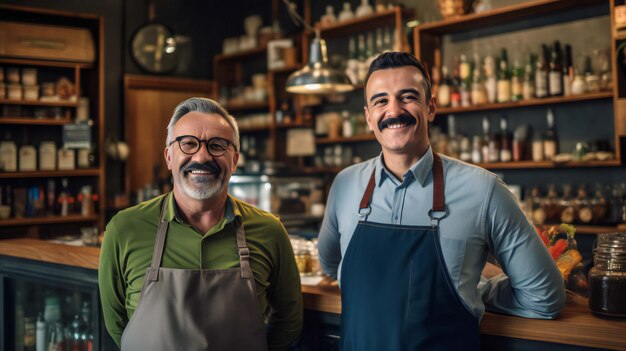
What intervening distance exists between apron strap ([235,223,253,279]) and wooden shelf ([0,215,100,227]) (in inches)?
178

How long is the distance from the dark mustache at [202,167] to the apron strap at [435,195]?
1.47ft

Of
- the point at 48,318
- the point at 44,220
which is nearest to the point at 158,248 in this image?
the point at 48,318

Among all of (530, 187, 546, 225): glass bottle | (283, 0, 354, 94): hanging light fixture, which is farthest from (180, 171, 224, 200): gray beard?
(530, 187, 546, 225): glass bottle

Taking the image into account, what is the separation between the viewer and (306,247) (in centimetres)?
294

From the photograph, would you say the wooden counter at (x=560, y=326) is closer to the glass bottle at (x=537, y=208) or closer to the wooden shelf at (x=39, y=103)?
the glass bottle at (x=537, y=208)

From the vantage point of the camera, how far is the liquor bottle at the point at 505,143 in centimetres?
488

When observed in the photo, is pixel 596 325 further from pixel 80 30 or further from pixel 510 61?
pixel 80 30

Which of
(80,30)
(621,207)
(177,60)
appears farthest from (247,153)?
(621,207)

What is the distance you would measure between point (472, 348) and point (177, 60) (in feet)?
19.4

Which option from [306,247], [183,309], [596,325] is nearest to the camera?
[596,325]

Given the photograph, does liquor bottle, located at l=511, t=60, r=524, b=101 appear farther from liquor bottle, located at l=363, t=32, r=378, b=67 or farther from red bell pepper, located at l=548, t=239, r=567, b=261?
red bell pepper, located at l=548, t=239, r=567, b=261

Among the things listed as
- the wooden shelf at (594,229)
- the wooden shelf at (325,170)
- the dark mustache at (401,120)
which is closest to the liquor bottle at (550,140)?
the wooden shelf at (594,229)

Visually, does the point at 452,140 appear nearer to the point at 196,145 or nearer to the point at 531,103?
the point at 531,103

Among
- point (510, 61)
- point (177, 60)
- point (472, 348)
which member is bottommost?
point (472, 348)
